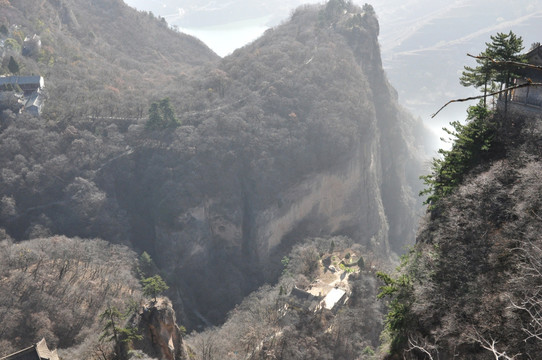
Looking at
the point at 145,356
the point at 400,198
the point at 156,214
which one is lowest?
the point at 400,198

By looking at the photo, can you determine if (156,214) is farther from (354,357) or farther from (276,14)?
(276,14)

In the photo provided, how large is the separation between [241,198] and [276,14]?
13100cm

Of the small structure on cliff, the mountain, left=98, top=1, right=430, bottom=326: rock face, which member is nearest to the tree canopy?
the mountain

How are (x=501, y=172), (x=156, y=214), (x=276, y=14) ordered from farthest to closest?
(x=276, y=14)
(x=156, y=214)
(x=501, y=172)

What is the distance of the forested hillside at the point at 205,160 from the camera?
52.8 m

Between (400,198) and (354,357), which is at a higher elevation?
(354,357)

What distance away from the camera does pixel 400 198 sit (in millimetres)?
82250

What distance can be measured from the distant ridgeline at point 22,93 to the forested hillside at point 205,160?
140cm

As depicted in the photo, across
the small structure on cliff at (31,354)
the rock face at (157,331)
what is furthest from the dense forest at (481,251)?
the small structure on cliff at (31,354)

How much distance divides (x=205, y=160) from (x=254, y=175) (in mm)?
6450

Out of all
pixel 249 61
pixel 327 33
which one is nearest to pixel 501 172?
pixel 249 61

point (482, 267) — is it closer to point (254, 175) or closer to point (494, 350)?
point (494, 350)

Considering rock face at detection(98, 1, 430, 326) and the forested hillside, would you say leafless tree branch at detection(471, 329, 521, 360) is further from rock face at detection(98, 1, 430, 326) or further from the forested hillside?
rock face at detection(98, 1, 430, 326)

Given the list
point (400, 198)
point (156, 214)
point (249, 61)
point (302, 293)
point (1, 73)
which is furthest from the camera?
point (400, 198)
